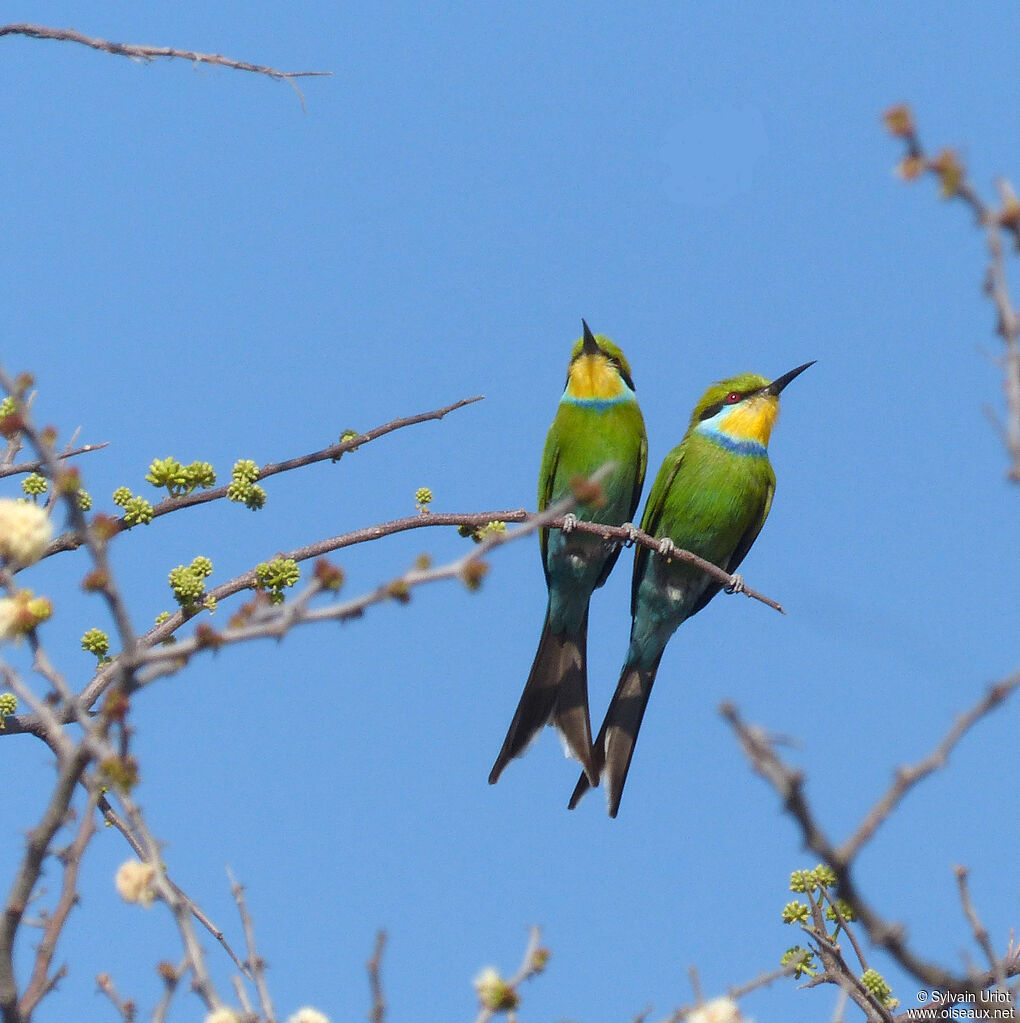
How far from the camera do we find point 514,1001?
6.47 ft

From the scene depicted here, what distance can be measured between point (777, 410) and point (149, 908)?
15.7 feet

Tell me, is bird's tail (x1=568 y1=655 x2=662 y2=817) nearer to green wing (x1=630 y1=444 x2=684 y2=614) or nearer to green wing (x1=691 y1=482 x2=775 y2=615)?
green wing (x1=630 y1=444 x2=684 y2=614)

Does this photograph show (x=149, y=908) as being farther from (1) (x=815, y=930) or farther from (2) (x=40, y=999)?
(1) (x=815, y=930)

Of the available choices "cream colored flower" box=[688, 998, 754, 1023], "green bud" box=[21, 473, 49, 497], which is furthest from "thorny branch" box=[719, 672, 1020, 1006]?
"green bud" box=[21, 473, 49, 497]

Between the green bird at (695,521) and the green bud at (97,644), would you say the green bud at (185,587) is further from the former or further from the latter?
the green bird at (695,521)

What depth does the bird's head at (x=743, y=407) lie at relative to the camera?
20.2 feet

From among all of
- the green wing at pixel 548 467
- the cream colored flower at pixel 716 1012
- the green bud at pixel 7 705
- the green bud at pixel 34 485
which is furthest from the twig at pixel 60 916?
the green wing at pixel 548 467

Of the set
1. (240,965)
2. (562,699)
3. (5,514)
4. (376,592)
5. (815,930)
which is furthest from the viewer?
(562,699)

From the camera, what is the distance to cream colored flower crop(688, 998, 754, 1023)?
194 cm

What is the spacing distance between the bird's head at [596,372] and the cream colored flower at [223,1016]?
4589 millimetres

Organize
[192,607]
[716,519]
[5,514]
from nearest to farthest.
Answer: [5,514] → [192,607] → [716,519]

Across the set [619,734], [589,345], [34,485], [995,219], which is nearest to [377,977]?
[995,219]

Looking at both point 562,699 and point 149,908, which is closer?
point 149,908

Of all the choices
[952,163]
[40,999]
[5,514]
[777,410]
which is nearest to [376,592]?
[5,514]
